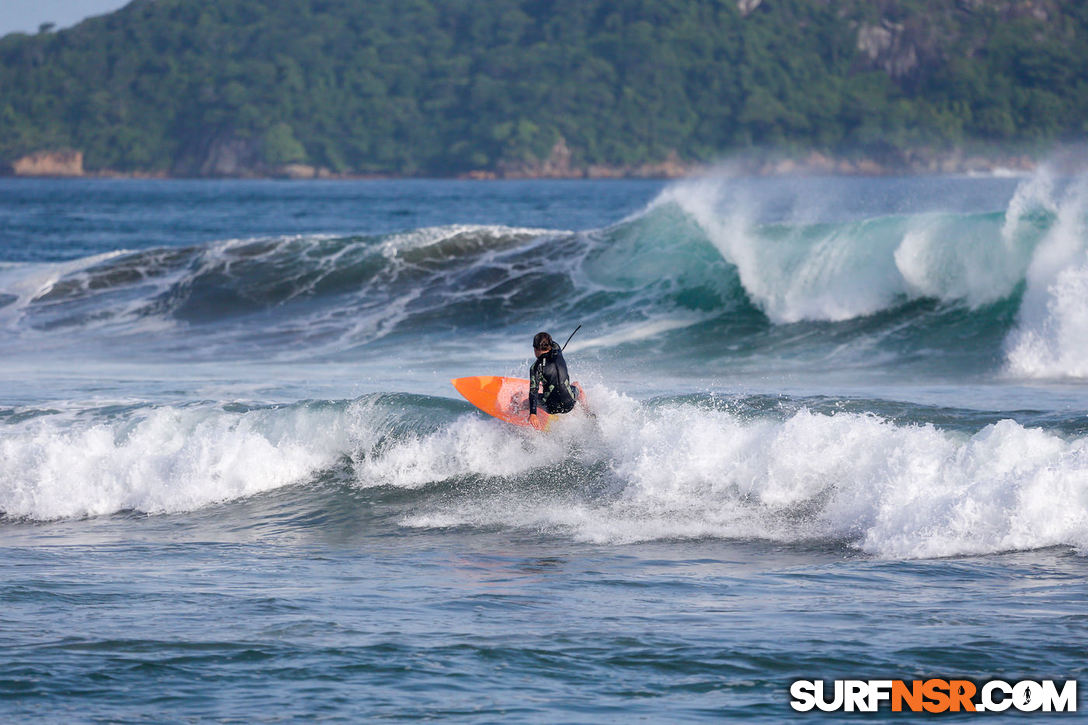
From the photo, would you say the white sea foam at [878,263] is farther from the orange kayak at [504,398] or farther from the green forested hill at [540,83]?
the green forested hill at [540,83]

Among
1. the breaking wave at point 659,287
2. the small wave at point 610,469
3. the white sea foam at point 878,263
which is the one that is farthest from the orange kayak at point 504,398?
the white sea foam at point 878,263

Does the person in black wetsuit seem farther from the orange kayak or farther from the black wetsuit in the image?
the orange kayak

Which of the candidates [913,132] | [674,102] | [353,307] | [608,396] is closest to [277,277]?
[353,307]

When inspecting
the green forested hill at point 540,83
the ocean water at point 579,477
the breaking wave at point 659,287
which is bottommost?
the ocean water at point 579,477

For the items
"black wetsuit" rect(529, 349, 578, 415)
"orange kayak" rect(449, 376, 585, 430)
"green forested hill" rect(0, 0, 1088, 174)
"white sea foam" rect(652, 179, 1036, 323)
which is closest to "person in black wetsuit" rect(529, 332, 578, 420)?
"black wetsuit" rect(529, 349, 578, 415)

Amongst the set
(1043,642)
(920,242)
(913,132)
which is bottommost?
(1043,642)

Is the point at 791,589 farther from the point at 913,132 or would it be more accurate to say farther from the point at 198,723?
the point at 913,132

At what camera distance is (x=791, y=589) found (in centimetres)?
897

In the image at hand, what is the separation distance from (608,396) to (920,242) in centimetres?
930

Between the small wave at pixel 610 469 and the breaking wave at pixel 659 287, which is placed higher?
the breaking wave at pixel 659 287

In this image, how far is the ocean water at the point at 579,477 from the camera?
7520 mm

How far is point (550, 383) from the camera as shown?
12.6 m

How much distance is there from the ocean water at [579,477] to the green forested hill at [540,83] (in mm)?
124296

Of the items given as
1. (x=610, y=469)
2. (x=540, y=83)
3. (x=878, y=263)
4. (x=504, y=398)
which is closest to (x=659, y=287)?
(x=878, y=263)
